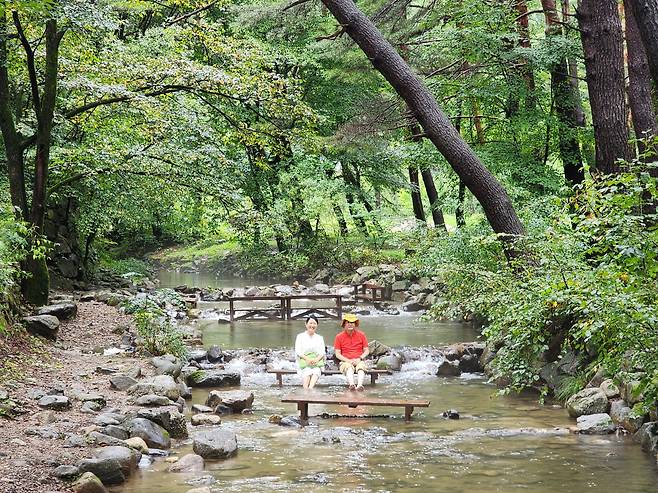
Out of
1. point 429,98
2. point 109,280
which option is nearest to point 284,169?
point 109,280

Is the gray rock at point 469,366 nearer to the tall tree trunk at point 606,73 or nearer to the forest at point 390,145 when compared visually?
the forest at point 390,145

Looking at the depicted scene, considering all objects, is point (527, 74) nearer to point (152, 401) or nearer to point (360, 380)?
point (360, 380)

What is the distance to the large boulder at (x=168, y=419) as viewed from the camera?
8250 millimetres

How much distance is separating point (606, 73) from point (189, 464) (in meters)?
7.06

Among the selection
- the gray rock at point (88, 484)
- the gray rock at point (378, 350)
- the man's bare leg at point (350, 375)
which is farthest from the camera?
the gray rock at point (378, 350)

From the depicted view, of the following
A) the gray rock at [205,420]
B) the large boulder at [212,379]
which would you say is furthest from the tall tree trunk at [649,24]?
the large boulder at [212,379]

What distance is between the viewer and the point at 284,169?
2638 cm

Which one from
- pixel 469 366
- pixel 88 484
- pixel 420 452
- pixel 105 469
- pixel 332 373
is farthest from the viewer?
pixel 469 366

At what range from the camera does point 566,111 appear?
1688cm

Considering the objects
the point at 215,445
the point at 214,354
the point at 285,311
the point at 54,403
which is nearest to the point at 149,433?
the point at 215,445

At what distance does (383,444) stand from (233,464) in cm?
175

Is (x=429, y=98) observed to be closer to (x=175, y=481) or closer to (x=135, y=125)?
(x=175, y=481)

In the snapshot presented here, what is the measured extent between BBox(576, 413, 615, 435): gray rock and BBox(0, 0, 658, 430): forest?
88 cm

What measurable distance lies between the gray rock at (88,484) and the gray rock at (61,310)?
24.3ft
